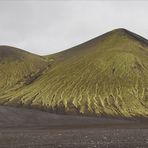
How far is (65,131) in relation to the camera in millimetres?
68250

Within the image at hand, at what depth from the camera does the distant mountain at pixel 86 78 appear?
385 ft

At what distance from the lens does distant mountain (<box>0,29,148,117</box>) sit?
117m

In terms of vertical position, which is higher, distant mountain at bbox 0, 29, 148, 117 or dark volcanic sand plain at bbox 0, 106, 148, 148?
distant mountain at bbox 0, 29, 148, 117

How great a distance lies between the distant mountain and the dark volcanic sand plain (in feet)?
48.7

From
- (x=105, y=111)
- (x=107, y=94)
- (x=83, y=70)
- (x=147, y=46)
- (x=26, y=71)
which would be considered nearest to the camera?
(x=105, y=111)

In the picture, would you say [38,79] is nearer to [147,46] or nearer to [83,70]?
[83,70]

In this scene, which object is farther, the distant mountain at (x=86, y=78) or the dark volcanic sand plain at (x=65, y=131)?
the distant mountain at (x=86, y=78)

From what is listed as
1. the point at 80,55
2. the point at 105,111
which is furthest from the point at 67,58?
the point at 105,111

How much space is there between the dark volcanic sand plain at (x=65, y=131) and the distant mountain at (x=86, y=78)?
585 inches

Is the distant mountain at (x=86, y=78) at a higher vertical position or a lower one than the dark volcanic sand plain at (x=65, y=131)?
higher

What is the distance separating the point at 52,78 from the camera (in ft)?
458

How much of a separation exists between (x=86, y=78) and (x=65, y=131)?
66.5 m

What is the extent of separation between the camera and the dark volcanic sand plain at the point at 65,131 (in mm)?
47072

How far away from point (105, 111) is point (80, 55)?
4722 cm
